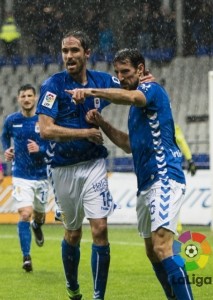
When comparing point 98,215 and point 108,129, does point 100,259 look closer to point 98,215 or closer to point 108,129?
point 98,215

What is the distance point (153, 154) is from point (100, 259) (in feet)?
4.31

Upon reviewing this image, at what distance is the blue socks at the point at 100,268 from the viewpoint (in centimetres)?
856

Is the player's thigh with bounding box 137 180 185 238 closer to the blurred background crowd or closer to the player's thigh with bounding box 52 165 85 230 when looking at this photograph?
the player's thigh with bounding box 52 165 85 230

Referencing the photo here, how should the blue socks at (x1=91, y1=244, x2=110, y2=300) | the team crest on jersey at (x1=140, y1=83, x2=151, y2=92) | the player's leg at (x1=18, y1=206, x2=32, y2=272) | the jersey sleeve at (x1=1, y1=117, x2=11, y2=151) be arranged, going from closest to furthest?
the team crest on jersey at (x1=140, y1=83, x2=151, y2=92), the blue socks at (x1=91, y1=244, x2=110, y2=300), the player's leg at (x1=18, y1=206, x2=32, y2=272), the jersey sleeve at (x1=1, y1=117, x2=11, y2=151)

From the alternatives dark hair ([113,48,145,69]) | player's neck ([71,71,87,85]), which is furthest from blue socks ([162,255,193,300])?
player's neck ([71,71,87,85])

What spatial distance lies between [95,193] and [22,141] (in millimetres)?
4286

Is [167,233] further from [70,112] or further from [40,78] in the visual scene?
[40,78]

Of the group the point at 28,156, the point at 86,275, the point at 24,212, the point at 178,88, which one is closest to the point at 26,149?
the point at 28,156

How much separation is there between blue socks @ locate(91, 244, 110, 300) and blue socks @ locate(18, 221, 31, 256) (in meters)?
3.18

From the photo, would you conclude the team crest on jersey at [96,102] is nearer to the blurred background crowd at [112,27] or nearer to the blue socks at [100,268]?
the blue socks at [100,268]

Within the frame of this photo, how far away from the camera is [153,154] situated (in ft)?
25.3

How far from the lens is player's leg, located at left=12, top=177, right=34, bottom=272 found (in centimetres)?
1168

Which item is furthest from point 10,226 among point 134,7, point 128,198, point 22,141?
point 134,7

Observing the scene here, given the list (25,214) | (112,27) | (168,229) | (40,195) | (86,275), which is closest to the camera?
(168,229)
